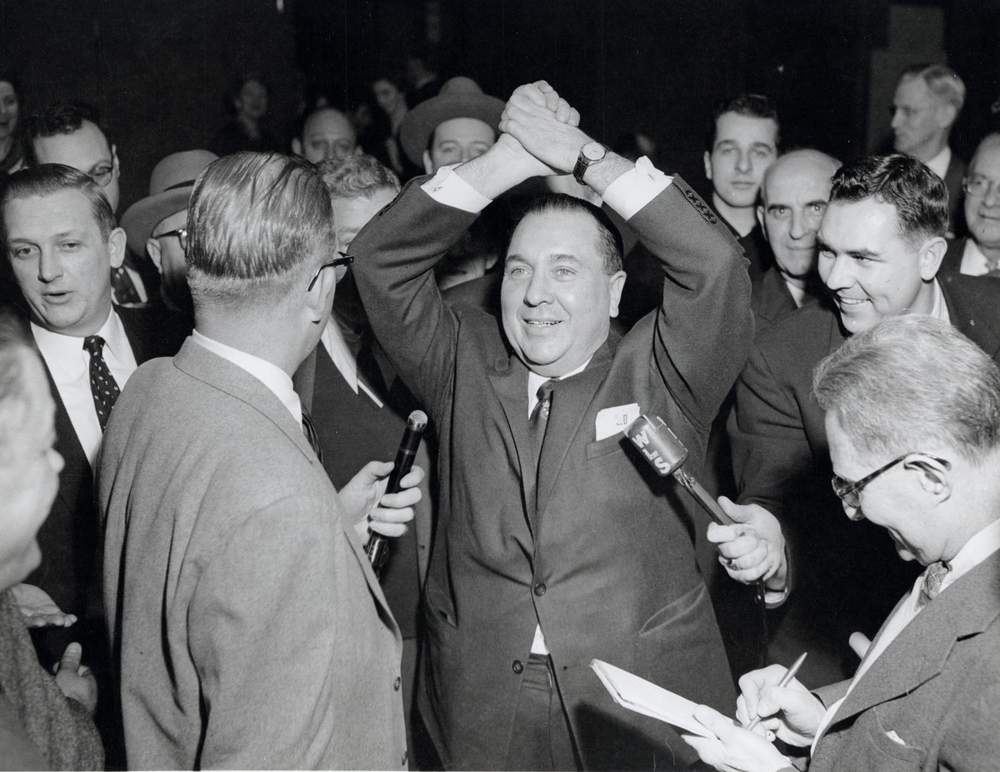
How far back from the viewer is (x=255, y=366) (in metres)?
1.81

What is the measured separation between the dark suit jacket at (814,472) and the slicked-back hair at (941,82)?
2705 mm

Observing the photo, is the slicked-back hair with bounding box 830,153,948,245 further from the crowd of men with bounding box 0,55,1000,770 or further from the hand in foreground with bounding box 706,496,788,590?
the hand in foreground with bounding box 706,496,788,590

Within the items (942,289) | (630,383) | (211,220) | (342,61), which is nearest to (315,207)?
(211,220)

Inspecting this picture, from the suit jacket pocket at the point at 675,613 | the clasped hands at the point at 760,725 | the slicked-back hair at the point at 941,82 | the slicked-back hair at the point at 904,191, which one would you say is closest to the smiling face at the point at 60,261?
the suit jacket pocket at the point at 675,613

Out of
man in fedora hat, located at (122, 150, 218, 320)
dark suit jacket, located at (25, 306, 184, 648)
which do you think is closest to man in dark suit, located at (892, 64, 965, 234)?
man in fedora hat, located at (122, 150, 218, 320)

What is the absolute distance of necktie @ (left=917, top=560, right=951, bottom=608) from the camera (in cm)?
173

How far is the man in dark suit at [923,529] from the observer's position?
153cm

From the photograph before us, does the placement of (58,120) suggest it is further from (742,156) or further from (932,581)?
(932,581)

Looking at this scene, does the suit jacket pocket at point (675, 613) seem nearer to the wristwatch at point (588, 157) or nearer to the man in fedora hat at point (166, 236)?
the wristwatch at point (588, 157)

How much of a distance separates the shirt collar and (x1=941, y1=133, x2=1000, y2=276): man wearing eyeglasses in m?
3.19

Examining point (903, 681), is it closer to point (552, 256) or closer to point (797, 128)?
point (552, 256)

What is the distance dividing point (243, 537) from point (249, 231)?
0.58 m

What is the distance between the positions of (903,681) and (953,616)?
14 cm

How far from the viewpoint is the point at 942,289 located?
2.89 meters
